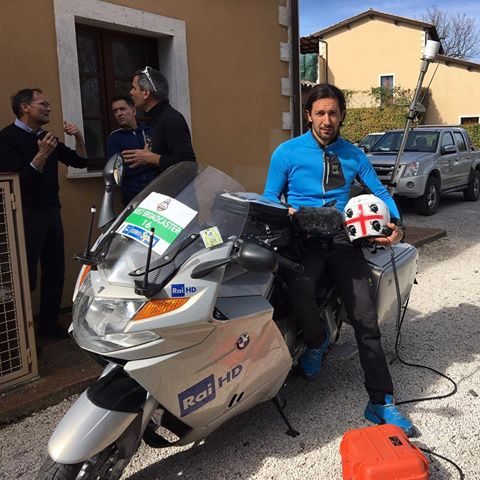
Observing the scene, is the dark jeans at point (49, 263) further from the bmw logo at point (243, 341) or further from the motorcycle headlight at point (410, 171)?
the motorcycle headlight at point (410, 171)

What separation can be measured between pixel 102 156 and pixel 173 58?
4.29 feet

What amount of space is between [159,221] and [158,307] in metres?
0.39

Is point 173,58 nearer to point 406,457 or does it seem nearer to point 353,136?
point 406,457

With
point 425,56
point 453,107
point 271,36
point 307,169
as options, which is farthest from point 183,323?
point 453,107

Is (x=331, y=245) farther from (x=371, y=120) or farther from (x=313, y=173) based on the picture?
(x=371, y=120)

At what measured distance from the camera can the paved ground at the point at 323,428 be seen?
2660 mm

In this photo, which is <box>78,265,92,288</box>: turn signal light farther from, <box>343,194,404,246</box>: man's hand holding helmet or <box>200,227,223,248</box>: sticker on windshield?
<box>343,194,404,246</box>: man's hand holding helmet

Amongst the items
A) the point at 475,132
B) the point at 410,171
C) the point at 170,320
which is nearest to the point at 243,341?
the point at 170,320

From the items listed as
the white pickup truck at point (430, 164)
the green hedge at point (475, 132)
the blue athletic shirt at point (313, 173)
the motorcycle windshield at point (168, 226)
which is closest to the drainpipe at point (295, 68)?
the white pickup truck at point (430, 164)

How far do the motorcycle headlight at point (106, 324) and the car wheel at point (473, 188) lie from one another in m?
13.1

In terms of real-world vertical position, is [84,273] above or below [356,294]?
above

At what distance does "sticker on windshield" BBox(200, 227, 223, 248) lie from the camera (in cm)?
217

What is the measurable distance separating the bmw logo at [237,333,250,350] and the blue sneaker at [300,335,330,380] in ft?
3.16

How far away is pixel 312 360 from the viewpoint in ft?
10.8
